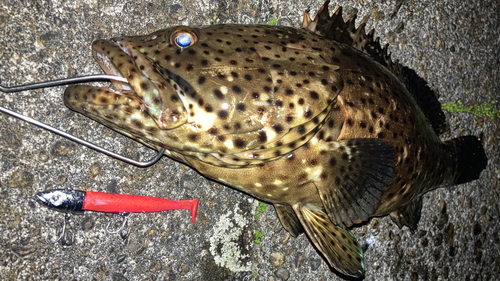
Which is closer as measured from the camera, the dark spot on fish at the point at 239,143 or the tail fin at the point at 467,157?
the dark spot on fish at the point at 239,143

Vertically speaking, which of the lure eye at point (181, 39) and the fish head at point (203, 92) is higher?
the lure eye at point (181, 39)

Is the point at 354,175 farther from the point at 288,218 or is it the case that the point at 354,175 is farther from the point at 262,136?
the point at 288,218

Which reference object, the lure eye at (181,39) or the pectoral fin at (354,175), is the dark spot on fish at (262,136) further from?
the lure eye at (181,39)

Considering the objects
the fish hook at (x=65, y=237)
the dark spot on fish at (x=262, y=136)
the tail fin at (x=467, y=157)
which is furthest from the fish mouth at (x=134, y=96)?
the tail fin at (x=467, y=157)

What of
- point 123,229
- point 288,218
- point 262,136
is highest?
point 262,136

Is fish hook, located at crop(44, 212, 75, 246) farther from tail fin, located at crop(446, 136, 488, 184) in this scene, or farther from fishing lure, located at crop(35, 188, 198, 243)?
tail fin, located at crop(446, 136, 488, 184)

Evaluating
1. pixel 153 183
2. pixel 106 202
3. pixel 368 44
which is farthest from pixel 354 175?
pixel 106 202

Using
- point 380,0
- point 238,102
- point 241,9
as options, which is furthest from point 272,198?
point 380,0
